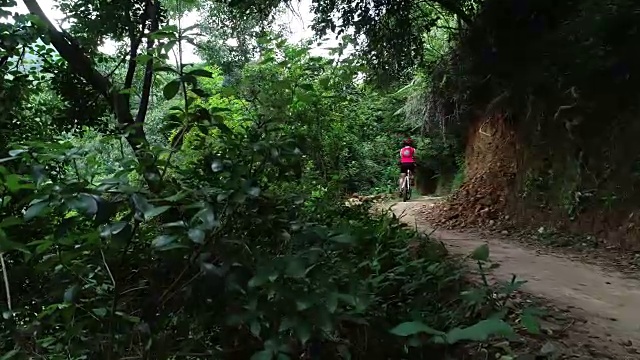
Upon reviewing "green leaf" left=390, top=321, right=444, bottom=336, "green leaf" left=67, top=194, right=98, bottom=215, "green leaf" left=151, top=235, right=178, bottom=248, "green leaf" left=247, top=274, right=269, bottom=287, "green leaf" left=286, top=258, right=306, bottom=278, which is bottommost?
"green leaf" left=390, top=321, right=444, bottom=336

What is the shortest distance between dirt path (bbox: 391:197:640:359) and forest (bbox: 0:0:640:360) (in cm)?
43

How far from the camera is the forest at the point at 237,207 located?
1.62 m

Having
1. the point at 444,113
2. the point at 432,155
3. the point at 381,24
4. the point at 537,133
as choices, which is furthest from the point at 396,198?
the point at 381,24

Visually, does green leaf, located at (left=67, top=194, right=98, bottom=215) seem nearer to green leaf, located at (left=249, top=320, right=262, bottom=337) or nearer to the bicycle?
green leaf, located at (left=249, top=320, right=262, bottom=337)

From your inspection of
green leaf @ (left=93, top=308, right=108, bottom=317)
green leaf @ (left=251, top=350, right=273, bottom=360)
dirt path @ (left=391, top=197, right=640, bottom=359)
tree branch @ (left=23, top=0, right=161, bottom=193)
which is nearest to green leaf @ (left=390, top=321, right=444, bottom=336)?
green leaf @ (left=251, top=350, right=273, bottom=360)

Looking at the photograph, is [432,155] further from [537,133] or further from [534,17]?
[534,17]

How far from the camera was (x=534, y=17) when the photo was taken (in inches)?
146

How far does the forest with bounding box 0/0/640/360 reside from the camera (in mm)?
1616

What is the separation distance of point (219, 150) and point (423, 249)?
3015mm

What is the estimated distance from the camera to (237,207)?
1753 mm

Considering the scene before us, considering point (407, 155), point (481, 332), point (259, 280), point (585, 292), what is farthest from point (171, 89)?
point (407, 155)

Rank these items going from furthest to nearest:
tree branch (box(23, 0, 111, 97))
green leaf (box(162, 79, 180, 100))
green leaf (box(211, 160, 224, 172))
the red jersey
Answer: the red jersey
tree branch (box(23, 0, 111, 97))
green leaf (box(211, 160, 224, 172))
green leaf (box(162, 79, 180, 100))

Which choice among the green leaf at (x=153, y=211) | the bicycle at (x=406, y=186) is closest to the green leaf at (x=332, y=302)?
the green leaf at (x=153, y=211)

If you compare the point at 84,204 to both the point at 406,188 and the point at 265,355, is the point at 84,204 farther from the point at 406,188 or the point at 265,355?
the point at 406,188
